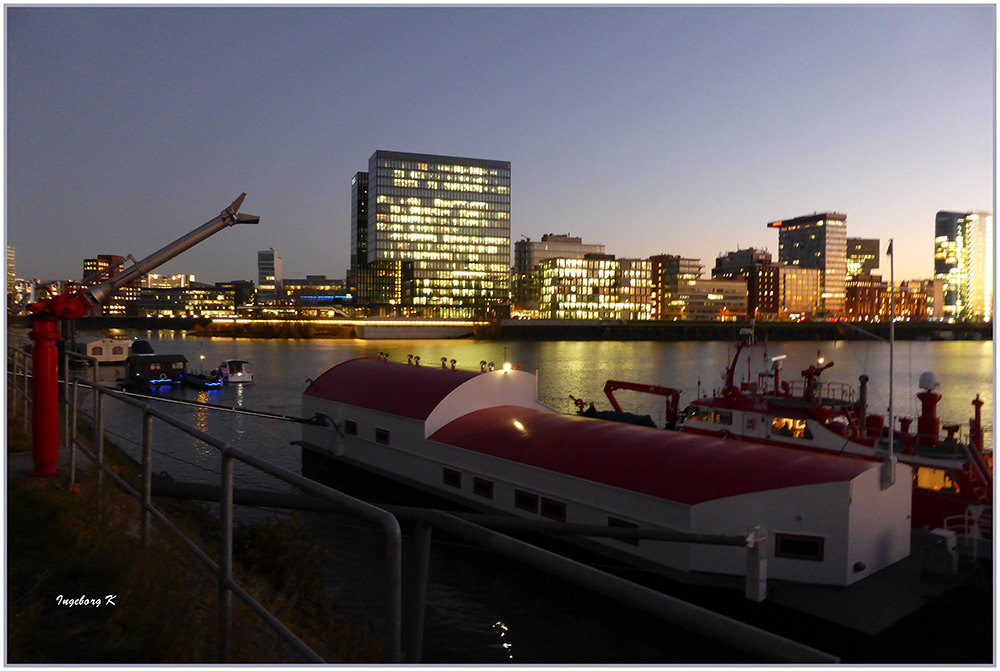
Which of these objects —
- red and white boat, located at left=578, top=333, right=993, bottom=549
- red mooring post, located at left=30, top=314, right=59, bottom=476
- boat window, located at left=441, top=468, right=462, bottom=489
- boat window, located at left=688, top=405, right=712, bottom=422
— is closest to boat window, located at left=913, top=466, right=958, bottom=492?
red and white boat, located at left=578, top=333, right=993, bottom=549

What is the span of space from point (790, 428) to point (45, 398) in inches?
710

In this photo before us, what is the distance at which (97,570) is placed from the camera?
5895mm

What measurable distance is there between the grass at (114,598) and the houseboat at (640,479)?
267 inches

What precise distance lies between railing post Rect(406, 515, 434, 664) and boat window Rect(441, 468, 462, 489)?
544 inches

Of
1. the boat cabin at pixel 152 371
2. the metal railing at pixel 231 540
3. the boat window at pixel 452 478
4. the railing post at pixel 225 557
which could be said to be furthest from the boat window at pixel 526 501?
the boat cabin at pixel 152 371

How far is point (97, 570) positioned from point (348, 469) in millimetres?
15256

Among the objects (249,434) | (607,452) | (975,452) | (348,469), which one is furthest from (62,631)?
(249,434)

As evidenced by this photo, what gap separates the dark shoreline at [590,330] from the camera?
156 meters

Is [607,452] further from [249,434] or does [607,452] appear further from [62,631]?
[249,434]

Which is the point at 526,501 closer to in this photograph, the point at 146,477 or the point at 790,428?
the point at 790,428

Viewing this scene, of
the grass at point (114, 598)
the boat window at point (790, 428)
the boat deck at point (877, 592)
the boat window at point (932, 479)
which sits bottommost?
the boat deck at point (877, 592)

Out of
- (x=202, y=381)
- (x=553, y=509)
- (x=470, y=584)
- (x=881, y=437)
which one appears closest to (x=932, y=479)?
(x=881, y=437)

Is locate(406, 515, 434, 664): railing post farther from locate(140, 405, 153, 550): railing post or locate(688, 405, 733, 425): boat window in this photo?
locate(688, 405, 733, 425): boat window

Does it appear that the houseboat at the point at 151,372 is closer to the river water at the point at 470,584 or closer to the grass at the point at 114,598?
the river water at the point at 470,584
